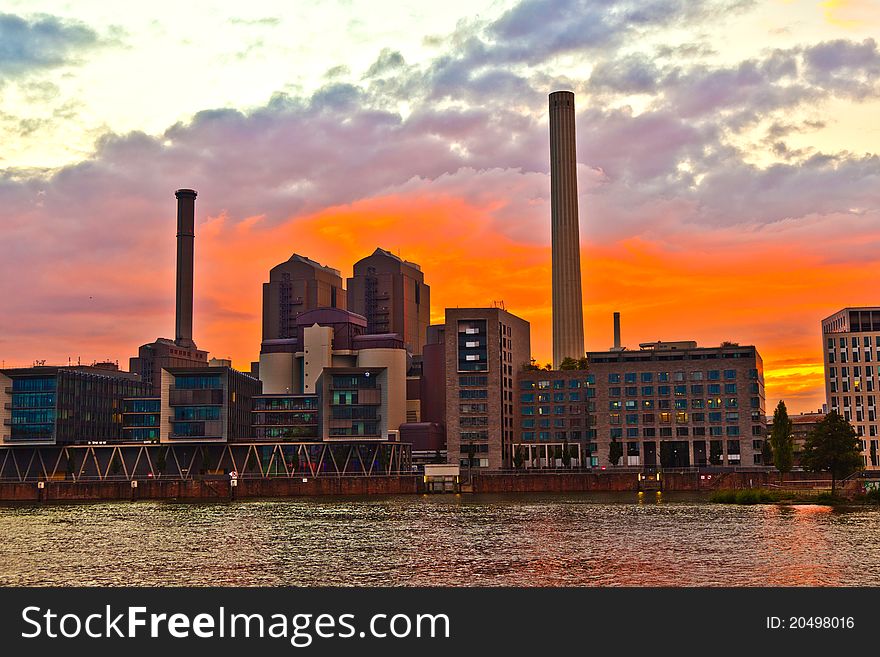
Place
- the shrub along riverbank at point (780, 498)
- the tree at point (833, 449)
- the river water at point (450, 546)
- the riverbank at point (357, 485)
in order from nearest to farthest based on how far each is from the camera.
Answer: the river water at point (450, 546)
the shrub along riverbank at point (780, 498)
the tree at point (833, 449)
the riverbank at point (357, 485)

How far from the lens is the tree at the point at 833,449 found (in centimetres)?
14488

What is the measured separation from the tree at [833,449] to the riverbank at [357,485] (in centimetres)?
2382

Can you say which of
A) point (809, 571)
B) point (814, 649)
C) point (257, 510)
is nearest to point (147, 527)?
point (257, 510)

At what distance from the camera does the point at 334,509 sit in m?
143

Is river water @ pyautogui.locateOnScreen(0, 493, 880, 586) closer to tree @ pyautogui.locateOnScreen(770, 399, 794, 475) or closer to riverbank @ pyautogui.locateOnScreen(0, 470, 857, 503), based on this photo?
riverbank @ pyautogui.locateOnScreen(0, 470, 857, 503)

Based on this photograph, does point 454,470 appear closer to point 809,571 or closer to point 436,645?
point 809,571

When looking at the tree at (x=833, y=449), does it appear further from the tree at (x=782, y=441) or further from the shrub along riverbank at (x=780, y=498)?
the tree at (x=782, y=441)

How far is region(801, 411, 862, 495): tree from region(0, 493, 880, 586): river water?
45.0 feet

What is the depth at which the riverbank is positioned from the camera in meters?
183

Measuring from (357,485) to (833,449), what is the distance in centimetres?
8579

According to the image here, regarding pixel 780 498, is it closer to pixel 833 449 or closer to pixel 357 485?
pixel 833 449

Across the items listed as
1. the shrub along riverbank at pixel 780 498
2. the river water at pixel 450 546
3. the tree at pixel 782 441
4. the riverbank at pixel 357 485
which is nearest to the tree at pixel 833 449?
the shrub along riverbank at pixel 780 498

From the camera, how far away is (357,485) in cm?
19000

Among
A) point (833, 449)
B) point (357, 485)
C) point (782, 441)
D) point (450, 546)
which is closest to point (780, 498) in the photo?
point (833, 449)
